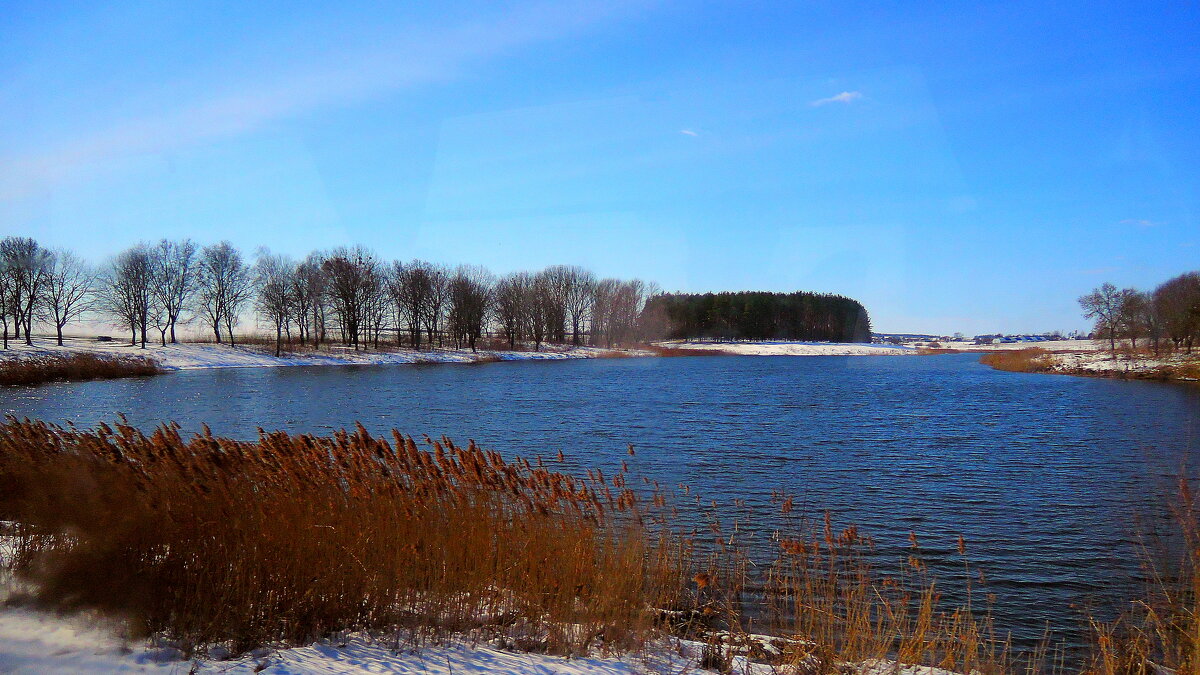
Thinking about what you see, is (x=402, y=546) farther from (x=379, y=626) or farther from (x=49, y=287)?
(x=49, y=287)

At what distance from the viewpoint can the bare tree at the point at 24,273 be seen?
50.9m

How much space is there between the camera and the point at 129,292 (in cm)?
6000

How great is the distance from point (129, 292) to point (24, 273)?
27.4 ft

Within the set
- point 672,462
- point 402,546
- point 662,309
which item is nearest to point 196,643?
point 402,546

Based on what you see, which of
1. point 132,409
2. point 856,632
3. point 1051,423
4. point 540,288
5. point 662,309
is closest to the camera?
point 856,632

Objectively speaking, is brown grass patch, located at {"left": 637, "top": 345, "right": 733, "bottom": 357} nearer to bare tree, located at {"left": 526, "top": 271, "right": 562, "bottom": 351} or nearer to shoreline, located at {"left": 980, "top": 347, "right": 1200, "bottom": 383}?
bare tree, located at {"left": 526, "top": 271, "right": 562, "bottom": 351}

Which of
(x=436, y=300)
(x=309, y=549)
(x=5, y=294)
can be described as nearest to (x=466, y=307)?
(x=436, y=300)

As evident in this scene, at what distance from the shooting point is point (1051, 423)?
72.2 ft

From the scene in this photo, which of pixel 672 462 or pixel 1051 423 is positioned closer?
pixel 672 462

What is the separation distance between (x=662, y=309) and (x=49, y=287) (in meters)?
69.7

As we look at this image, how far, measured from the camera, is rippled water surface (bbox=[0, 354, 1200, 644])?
986cm

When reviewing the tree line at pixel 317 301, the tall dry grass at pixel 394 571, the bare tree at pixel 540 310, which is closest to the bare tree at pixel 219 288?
the tree line at pixel 317 301

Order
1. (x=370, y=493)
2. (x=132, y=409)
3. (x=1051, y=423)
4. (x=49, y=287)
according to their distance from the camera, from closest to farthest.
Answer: (x=370, y=493), (x=1051, y=423), (x=132, y=409), (x=49, y=287)

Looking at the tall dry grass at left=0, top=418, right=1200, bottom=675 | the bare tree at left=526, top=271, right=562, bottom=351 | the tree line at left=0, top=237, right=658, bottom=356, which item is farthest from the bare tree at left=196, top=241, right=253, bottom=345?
the tall dry grass at left=0, top=418, right=1200, bottom=675
